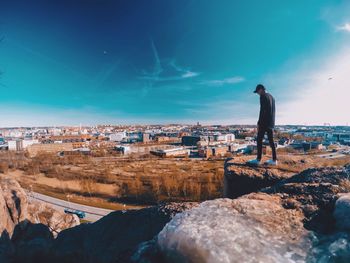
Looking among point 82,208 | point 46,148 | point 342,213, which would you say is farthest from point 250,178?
point 46,148

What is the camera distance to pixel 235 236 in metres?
1.77

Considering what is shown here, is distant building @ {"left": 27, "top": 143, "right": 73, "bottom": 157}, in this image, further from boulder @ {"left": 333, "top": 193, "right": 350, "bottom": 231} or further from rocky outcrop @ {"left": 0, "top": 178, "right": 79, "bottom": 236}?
boulder @ {"left": 333, "top": 193, "right": 350, "bottom": 231}

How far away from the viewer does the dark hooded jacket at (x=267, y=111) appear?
491 cm

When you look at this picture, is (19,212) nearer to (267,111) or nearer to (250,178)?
(250,178)

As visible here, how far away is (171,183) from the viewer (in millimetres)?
30203

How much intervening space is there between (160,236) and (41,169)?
5493 centimetres

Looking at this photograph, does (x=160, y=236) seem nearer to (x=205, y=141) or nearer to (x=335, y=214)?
(x=335, y=214)

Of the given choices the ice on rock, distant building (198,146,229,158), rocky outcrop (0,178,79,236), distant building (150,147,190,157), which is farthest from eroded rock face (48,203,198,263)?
distant building (150,147,190,157)

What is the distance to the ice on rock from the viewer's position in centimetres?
164

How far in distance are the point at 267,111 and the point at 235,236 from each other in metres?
3.73

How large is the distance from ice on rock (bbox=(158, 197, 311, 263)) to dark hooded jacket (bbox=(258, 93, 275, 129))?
9.91ft

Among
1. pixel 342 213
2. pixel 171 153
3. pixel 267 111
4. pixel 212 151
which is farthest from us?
pixel 171 153

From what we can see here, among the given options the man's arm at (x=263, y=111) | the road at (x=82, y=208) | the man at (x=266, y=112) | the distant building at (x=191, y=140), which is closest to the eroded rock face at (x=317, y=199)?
the man at (x=266, y=112)

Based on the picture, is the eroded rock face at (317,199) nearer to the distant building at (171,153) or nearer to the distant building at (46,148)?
the distant building at (171,153)
